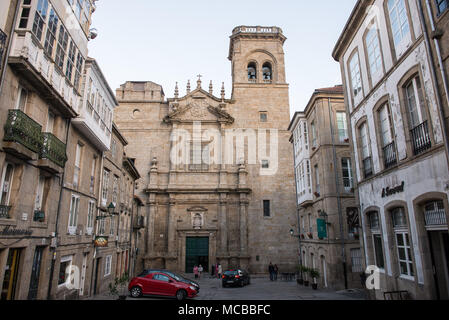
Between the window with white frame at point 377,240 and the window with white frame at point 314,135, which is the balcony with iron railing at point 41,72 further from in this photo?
the window with white frame at point 314,135

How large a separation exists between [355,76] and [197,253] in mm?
23969

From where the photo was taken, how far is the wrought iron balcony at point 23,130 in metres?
8.98

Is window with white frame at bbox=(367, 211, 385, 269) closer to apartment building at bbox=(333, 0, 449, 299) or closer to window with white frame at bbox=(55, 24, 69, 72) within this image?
apartment building at bbox=(333, 0, 449, 299)

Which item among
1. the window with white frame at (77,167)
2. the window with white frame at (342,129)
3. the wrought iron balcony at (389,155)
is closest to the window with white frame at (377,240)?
the wrought iron balcony at (389,155)

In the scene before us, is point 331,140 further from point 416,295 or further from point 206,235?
point 206,235

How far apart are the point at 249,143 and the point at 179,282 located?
21536mm

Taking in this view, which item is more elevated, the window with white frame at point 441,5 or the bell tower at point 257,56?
the bell tower at point 257,56

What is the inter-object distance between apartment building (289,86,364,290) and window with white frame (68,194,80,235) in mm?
13269

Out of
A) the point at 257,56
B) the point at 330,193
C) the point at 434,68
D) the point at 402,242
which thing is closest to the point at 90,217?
the point at 330,193

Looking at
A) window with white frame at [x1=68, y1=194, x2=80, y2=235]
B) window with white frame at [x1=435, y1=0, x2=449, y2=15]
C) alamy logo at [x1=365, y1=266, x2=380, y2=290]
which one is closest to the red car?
window with white frame at [x1=68, y1=194, x2=80, y2=235]

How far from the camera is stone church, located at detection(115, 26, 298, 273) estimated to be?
Answer: 32.3m

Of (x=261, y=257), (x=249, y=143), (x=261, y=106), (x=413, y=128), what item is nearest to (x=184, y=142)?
(x=249, y=143)

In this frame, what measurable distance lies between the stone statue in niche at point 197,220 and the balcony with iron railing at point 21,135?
23.8 m

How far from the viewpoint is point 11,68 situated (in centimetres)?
934
